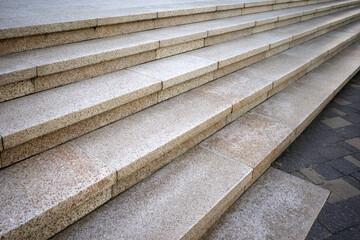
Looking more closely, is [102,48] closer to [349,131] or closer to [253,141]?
[253,141]

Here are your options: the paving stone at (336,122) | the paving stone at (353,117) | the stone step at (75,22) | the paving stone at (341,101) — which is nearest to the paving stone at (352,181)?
the paving stone at (336,122)

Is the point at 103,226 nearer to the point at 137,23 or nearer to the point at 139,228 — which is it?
the point at 139,228

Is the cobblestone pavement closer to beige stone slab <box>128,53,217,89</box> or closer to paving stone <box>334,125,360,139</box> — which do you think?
paving stone <box>334,125,360,139</box>

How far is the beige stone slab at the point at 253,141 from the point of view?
7.92ft

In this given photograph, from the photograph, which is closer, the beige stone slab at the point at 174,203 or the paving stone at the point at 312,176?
the beige stone slab at the point at 174,203

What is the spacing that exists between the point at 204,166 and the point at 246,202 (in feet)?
1.42

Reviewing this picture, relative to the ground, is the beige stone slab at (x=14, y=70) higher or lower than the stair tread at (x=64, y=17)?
lower

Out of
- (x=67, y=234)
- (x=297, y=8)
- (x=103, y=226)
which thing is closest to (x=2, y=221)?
(x=67, y=234)

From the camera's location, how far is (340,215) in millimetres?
2188

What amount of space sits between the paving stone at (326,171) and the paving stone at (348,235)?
23.1 inches

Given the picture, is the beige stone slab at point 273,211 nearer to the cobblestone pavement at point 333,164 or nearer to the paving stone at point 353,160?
the cobblestone pavement at point 333,164

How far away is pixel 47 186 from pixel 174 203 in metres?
0.79

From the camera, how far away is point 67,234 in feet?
5.26

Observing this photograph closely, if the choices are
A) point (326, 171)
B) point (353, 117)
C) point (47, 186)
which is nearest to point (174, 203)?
point (47, 186)
